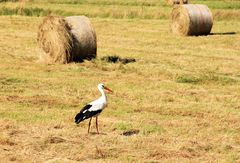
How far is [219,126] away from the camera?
11.8 m

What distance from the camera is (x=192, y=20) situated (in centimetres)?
2709

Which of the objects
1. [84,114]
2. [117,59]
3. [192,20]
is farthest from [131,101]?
[192,20]

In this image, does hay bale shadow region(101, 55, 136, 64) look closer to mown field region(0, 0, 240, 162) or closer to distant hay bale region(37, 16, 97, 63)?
mown field region(0, 0, 240, 162)

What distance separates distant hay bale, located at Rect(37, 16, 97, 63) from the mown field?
0.42 m

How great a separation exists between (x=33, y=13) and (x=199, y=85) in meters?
21.5

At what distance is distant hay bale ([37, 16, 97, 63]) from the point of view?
18.9 metres

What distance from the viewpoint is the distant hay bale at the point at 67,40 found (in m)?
18.9

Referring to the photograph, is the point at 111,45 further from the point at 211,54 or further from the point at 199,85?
the point at 199,85

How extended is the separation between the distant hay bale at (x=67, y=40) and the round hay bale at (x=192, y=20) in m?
8.61

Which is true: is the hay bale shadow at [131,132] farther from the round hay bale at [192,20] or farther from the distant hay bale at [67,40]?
the round hay bale at [192,20]

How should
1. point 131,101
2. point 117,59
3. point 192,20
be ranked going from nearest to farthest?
point 131,101, point 117,59, point 192,20

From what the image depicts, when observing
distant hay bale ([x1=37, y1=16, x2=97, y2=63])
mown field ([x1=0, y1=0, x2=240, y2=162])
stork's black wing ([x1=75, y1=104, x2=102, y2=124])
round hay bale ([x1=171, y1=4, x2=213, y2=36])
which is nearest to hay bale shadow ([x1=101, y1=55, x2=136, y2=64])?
mown field ([x1=0, y1=0, x2=240, y2=162])

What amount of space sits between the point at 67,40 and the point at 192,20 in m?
9.73

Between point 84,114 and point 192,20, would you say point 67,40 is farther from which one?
point 192,20
